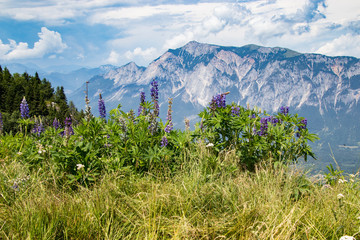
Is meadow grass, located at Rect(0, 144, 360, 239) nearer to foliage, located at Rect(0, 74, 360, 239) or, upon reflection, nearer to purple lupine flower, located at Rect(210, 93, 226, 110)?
foliage, located at Rect(0, 74, 360, 239)

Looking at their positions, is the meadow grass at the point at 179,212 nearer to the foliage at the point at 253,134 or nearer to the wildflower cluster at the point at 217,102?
the foliage at the point at 253,134

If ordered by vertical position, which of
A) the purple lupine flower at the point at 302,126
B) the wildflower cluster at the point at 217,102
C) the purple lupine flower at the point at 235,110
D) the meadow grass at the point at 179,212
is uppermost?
the wildflower cluster at the point at 217,102

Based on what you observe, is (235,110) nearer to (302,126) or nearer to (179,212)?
(302,126)

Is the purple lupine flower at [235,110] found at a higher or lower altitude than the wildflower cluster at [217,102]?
lower

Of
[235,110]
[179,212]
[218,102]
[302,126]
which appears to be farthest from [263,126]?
[179,212]

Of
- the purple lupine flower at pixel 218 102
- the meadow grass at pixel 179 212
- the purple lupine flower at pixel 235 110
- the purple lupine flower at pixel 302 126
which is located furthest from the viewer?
the purple lupine flower at pixel 218 102

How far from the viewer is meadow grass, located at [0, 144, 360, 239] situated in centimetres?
280

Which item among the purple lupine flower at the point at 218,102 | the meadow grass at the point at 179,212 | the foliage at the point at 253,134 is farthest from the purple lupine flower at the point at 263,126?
the meadow grass at the point at 179,212

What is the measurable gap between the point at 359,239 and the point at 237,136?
2531 millimetres

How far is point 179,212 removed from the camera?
11.1 ft

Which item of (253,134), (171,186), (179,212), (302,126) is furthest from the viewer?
(302,126)

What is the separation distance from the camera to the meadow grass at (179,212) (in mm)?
2801

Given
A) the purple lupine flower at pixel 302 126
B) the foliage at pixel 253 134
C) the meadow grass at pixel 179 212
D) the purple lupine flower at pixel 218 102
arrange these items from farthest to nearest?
the purple lupine flower at pixel 218 102 → the purple lupine flower at pixel 302 126 → the foliage at pixel 253 134 → the meadow grass at pixel 179 212

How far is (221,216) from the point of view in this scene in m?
3.26
